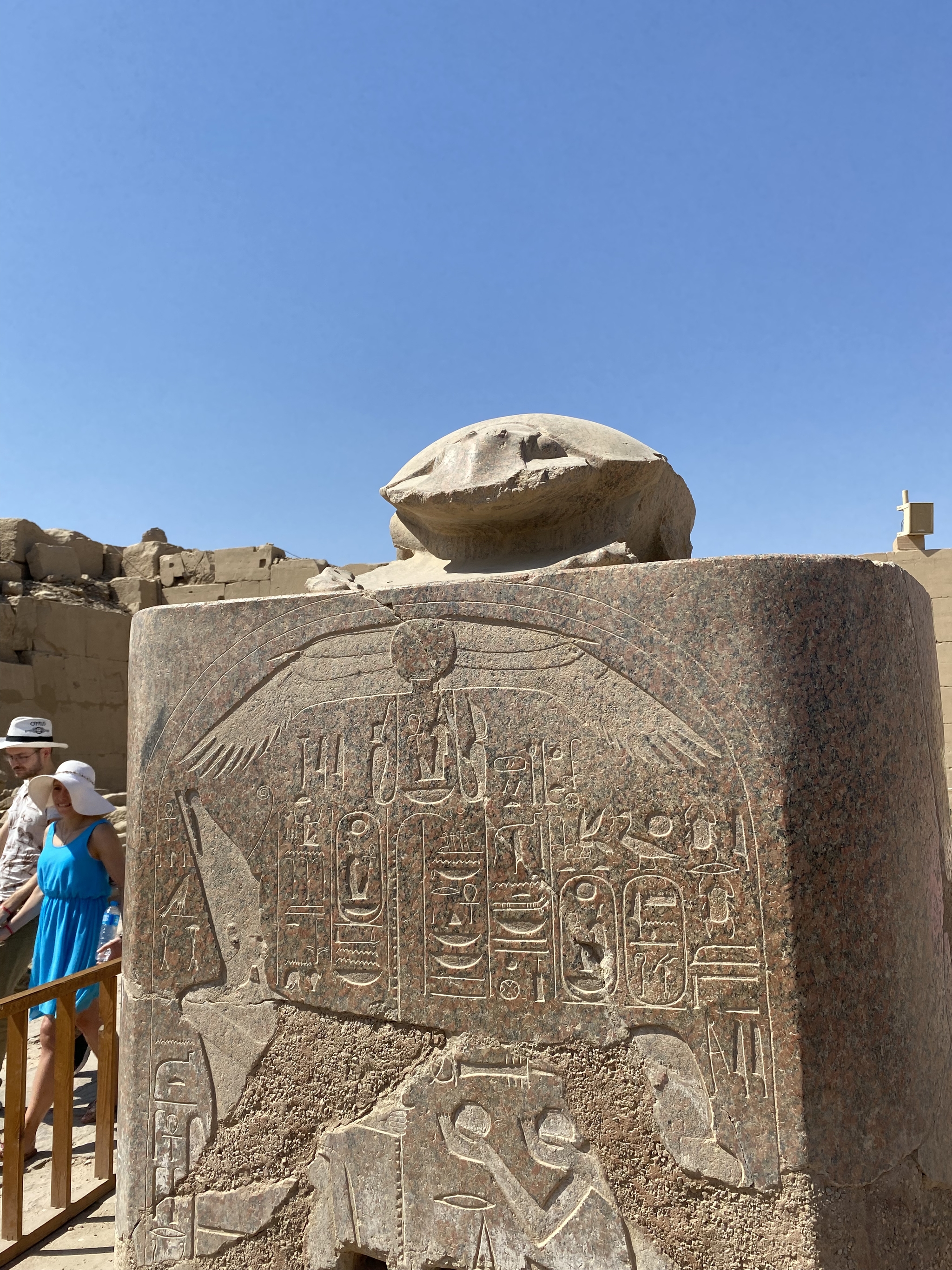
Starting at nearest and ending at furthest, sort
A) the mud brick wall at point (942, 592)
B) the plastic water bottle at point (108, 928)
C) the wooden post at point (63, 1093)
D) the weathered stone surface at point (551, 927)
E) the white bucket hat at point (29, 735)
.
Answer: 1. the weathered stone surface at point (551, 927)
2. the wooden post at point (63, 1093)
3. the plastic water bottle at point (108, 928)
4. the white bucket hat at point (29, 735)
5. the mud brick wall at point (942, 592)

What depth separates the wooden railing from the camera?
2.54m

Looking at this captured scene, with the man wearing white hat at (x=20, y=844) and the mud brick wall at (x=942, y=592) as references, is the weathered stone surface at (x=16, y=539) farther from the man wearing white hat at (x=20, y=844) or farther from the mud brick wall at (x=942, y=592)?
the mud brick wall at (x=942, y=592)

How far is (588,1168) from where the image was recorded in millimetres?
1888

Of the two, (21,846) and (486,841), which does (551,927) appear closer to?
(486,841)

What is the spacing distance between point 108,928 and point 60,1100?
75 centimetres

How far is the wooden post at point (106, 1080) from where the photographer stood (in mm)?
2934

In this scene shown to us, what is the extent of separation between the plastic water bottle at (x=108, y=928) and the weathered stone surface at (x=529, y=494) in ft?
5.63

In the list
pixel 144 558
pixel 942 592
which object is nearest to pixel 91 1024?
pixel 144 558

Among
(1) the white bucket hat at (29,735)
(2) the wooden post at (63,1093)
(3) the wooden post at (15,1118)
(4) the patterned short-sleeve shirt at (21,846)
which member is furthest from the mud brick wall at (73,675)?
(3) the wooden post at (15,1118)

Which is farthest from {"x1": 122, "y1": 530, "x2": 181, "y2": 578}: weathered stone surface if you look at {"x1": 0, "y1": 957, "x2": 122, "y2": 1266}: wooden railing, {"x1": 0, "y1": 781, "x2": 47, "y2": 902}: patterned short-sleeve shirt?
{"x1": 0, "y1": 957, "x2": 122, "y2": 1266}: wooden railing

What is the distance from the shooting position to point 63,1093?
8.96ft

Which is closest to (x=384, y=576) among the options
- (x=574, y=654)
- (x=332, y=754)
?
(x=332, y=754)

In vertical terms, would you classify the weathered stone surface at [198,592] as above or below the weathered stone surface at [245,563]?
below

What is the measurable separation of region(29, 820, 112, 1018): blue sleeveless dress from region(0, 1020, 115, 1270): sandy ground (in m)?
0.33
